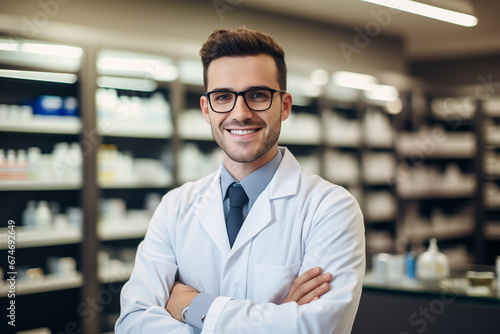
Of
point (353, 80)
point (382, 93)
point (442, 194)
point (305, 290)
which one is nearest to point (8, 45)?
point (305, 290)

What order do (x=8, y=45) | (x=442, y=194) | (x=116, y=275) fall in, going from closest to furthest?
(x=8, y=45) → (x=116, y=275) → (x=442, y=194)

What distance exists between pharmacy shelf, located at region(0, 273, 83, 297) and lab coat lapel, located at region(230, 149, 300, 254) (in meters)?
2.19

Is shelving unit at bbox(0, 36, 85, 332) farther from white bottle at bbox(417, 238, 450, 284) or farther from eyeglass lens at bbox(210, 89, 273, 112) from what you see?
white bottle at bbox(417, 238, 450, 284)

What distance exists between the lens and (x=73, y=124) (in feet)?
10.6

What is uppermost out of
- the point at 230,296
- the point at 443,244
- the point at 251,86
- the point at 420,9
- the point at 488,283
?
the point at 420,9

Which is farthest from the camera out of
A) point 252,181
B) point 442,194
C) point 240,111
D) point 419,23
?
point 442,194

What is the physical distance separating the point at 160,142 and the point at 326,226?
2.61m

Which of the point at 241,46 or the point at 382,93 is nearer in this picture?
the point at 241,46

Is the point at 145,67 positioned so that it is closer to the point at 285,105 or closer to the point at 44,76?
the point at 44,76

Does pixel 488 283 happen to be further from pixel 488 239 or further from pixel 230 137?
pixel 488 239

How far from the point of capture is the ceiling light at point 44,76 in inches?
127

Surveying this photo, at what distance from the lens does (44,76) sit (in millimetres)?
3291

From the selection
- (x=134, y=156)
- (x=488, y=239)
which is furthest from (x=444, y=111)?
(x=134, y=156)

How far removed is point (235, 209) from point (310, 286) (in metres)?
0.40
